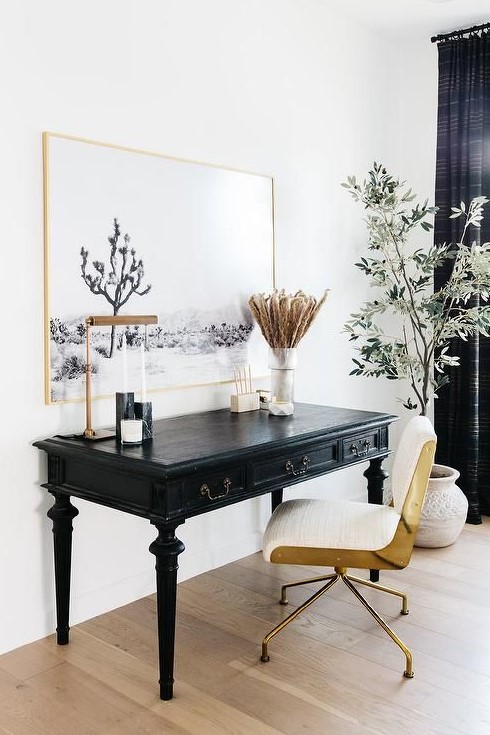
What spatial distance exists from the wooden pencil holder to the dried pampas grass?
0.81 ft

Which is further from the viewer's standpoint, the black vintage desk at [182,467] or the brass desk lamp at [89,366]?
the brass desk lamp at [89,366]

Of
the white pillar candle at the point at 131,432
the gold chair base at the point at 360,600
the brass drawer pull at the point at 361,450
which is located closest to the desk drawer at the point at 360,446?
the brass drawer pull at the point at 361,450

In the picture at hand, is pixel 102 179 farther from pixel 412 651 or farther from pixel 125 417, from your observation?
pixel 412 651

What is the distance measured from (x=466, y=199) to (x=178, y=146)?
1.85 meters

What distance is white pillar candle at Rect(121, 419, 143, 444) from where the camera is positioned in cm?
247

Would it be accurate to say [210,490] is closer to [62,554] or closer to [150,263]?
[62,554]

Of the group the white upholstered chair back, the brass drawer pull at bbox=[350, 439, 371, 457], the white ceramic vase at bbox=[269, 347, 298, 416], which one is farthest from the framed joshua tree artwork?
the white upholstered chair back

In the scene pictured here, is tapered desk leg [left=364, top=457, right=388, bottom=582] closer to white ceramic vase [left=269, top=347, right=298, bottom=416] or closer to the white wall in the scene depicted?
white ceramic vase [left=269, top=347, right=298, bottom=416]

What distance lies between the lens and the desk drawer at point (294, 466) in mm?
2521

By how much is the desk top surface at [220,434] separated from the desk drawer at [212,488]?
2.7 inches

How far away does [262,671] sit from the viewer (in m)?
2.41

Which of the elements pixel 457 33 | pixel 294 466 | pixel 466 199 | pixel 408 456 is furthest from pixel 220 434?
pixel 457 33

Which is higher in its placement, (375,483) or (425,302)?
(425,302)

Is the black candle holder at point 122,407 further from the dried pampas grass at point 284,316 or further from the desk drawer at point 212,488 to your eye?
the dried pampas grass at point 284,316
